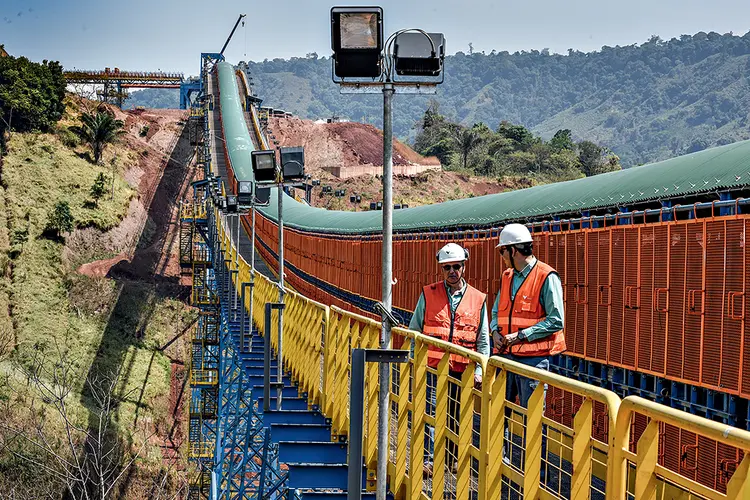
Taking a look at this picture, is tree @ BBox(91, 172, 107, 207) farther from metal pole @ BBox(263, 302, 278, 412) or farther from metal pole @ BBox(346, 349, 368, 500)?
metal pole @ BBox(346, 349, 368, 500)

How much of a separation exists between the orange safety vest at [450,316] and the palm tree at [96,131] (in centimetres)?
6228

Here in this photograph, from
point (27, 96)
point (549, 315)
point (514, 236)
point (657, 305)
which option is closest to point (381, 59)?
point (514, 236)

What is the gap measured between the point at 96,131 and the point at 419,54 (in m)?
63.7

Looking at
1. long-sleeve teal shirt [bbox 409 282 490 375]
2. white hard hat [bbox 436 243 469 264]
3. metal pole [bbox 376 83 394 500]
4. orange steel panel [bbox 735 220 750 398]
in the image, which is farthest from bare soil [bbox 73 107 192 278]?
metal pole [bbox 376 83 394 500]

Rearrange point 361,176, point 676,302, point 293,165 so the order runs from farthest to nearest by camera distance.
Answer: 1. point 361,176
2. point 293,165
3. point 676,302

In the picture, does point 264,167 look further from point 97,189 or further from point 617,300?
point 97,189

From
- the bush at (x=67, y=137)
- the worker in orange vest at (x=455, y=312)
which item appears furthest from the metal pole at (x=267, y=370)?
the bush at (x=67, y=137)

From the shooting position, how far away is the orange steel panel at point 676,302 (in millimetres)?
8086

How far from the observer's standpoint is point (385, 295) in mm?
5996

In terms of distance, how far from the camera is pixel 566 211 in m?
11.1

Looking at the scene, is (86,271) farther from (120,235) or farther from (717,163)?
(717,163)

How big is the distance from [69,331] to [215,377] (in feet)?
34.0

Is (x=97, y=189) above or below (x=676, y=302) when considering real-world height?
above

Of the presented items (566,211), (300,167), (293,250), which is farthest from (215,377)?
(566,211)
